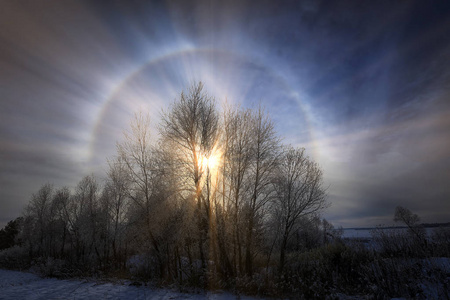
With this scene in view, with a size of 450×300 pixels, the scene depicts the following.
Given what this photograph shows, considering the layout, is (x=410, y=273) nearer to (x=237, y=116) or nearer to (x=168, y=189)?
(x=237, y=116)

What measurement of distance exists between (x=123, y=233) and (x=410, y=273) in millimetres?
27721

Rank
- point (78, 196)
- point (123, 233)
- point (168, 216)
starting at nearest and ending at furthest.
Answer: point (168, 216)
point (123, 233)
point (78, 196)

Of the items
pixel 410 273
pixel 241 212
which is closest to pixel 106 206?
pixel 241 212

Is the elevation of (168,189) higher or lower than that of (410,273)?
higher

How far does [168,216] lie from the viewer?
49.5ft

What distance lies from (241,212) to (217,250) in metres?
2.85

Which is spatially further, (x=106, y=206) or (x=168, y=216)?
(x=106, y=206)

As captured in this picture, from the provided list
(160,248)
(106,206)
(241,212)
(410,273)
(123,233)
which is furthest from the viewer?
(106,206)

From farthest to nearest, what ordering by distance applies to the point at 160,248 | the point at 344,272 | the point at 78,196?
1. the point at 78,196
2. the point at 160,248
3. the point at 344,272

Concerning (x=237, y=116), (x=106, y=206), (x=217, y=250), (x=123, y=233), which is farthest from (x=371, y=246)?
(x=106, y=206)

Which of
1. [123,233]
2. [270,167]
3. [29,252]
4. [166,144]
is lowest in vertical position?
[29,252]

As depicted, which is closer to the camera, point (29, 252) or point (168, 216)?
point (168, 216)

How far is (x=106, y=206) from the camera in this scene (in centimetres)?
3189

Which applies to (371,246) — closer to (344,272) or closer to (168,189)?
(344,272)
